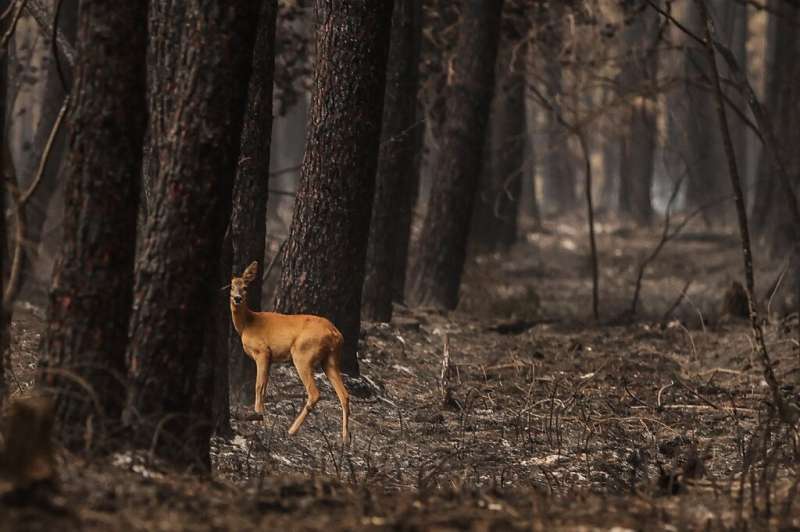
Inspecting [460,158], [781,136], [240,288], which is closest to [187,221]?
[240,288]

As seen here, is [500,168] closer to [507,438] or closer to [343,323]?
[343,323]

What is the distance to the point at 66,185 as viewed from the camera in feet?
18.8

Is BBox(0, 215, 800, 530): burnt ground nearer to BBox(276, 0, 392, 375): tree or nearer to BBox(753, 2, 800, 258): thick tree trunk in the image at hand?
BBox(276, 0, 392, 375): tree

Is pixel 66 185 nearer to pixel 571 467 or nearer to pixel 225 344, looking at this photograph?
pixel 225 344

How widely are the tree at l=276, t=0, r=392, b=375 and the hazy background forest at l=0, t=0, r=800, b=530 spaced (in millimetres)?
22

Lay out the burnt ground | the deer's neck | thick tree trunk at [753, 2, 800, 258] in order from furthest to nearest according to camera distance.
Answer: thick tree trunk at [753, 2, 800, 258], the deer's neck, the burnt ground

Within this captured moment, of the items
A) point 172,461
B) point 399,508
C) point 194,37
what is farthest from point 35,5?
point 399,508

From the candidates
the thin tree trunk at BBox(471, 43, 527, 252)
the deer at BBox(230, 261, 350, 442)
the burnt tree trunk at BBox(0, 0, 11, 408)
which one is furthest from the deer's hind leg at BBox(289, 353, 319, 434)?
the thin tree trunk at BBox(471, 43, 527, 252)

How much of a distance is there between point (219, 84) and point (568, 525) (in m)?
2.48

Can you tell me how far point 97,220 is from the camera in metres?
5.65

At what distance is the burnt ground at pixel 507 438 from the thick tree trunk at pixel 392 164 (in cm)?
43

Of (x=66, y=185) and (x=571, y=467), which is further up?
(x=66, y=185)

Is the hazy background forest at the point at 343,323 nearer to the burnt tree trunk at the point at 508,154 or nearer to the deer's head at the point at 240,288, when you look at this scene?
the deer's head at the point at 240,288

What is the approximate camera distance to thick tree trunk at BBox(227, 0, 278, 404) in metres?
9.01
